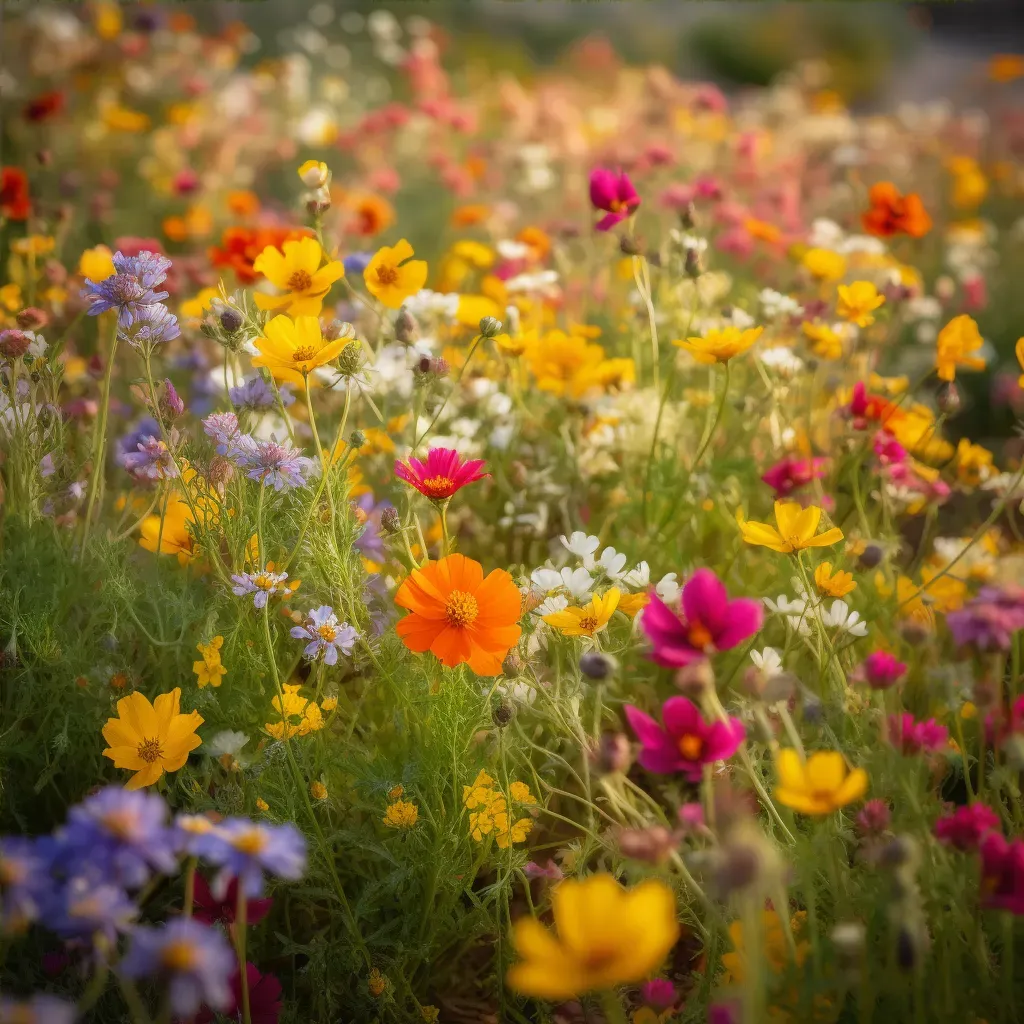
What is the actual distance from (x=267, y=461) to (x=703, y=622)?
0.64 metres

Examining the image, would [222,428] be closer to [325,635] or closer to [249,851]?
[325,635]

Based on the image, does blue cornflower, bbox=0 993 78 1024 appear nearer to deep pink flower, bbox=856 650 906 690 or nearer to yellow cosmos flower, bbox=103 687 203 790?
yellow cosmos flower, bbox=103 687 203 790

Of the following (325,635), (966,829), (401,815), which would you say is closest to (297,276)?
(325,635)

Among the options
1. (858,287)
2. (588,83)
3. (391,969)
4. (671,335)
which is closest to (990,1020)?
(391,969)

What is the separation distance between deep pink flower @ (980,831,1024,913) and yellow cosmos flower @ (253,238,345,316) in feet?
3.68

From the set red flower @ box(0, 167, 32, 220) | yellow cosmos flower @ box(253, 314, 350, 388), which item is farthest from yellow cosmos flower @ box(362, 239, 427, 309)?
red flower @ box(0, 167, 32, 220)

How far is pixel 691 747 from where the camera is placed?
90 centimetres

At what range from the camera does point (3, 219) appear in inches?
104

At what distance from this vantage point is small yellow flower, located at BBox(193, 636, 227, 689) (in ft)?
4.21

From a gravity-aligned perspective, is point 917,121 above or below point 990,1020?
above

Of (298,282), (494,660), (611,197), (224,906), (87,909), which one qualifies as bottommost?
(224,906)

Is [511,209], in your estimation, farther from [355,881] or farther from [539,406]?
[355,881]

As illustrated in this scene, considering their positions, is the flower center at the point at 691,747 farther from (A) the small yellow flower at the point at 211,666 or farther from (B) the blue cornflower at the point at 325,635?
(A) the small yellow flower at the point at 211,666

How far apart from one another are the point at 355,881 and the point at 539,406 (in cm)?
115
